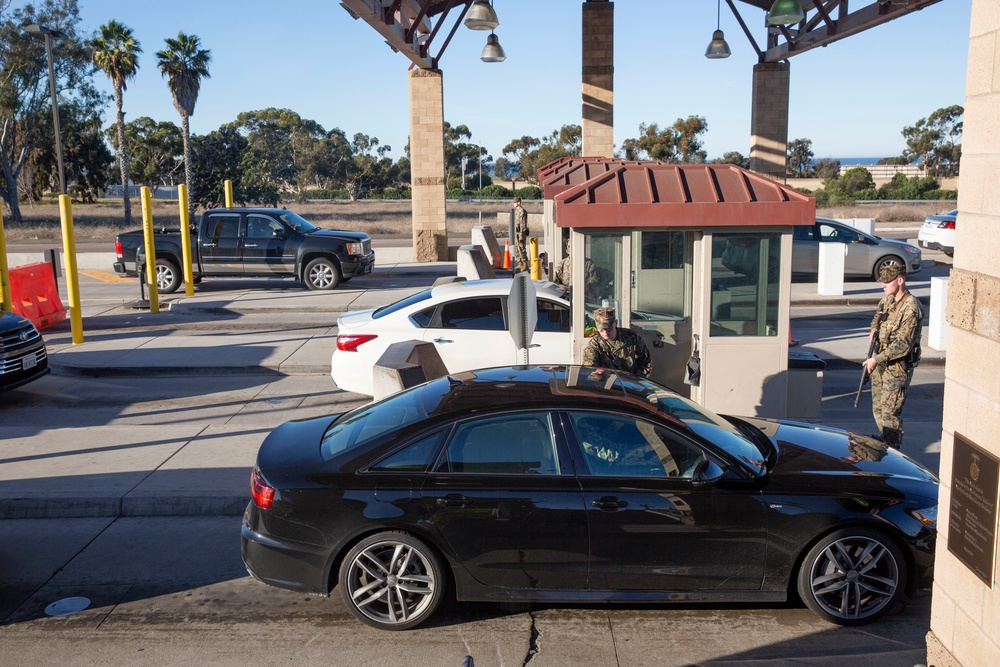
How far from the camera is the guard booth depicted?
921cm

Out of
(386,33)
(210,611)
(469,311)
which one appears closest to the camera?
(210,611)

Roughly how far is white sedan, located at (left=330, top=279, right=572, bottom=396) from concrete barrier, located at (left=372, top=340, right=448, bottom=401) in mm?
267

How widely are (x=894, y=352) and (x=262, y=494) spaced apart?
5.62 m

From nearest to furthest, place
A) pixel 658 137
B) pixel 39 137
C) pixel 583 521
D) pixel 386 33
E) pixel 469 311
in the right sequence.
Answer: pixel 583 521 → pixel 469 311 → pixel 386 33 → pixel 658 137 → pixel 39 137

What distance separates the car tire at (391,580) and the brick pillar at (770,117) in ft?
68.6

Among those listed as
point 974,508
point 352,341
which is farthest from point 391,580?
point 352,341

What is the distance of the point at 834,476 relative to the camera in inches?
222

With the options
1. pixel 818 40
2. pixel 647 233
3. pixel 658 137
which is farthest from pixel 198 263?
pixel 658 137

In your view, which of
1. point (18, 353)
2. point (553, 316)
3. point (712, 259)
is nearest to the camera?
point (712, 259)

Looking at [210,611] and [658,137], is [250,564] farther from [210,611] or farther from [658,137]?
[658,137]

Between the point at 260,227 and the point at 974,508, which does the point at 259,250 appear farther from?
the point at 974,508

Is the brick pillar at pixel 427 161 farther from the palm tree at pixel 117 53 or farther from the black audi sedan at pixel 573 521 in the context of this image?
the palm tree at pixel 117 53

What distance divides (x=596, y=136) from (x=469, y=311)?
15.9 meters

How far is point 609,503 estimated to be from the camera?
5395mm
